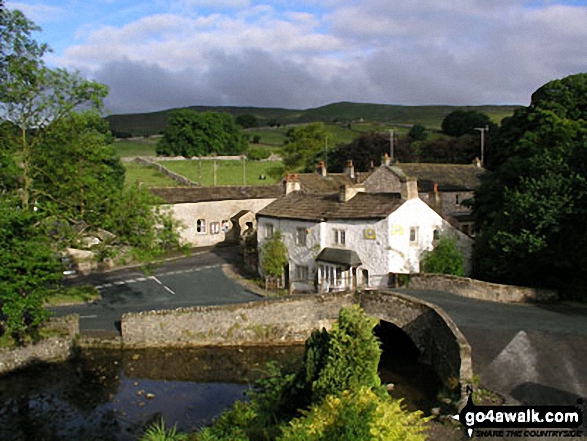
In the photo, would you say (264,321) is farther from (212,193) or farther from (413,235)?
(212,193)

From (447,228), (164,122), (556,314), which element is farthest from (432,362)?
(164,122)

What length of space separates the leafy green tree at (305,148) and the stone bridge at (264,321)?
161 ft

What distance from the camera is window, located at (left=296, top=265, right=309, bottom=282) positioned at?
35.2 m

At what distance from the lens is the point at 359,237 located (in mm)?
32594

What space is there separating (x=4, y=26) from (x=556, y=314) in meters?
26.4

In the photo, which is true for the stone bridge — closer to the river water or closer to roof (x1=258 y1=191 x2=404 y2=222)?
the river water

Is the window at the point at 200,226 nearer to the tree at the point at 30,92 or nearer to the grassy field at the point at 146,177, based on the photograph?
the grassy field at the point at 146,177

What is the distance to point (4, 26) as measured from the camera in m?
Result: 22.9

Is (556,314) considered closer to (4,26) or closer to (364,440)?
(364,440)

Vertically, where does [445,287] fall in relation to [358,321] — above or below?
below

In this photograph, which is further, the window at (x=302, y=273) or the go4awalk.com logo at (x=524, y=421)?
the window at (x=302, y=273)

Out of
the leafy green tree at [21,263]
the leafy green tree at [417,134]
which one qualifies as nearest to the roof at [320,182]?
the leafy green tree at [21,263]

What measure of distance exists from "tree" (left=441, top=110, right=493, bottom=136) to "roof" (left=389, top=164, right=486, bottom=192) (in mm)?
57565

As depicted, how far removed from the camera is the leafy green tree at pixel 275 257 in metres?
36.0
